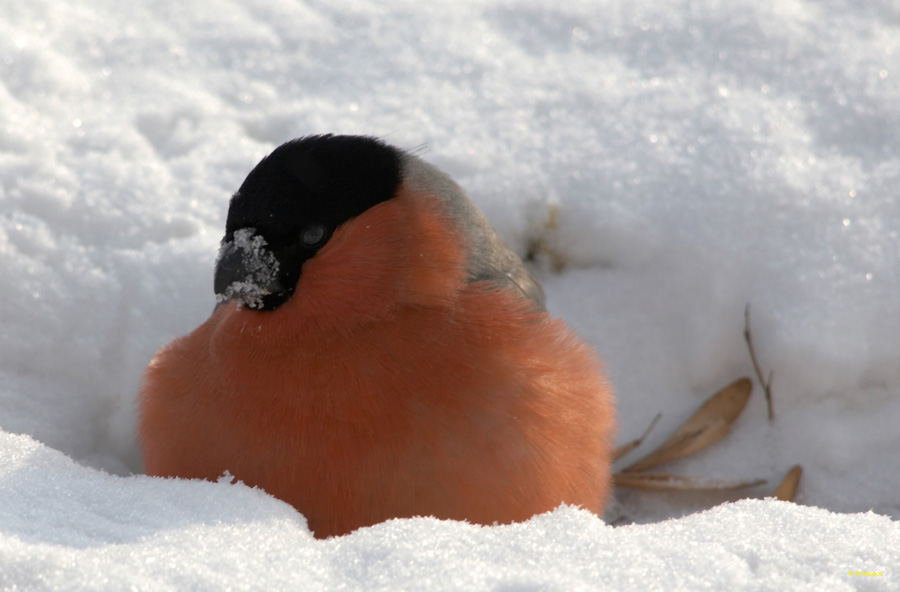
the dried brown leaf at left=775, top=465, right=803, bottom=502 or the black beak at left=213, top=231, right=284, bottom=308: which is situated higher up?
the black beak at left=213, top=231, right=284, bottom=308

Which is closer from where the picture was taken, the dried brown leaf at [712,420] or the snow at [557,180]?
the snow at [557,180]

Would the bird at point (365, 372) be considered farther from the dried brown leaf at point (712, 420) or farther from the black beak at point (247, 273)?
the dried brown leaf at point (712, 420)

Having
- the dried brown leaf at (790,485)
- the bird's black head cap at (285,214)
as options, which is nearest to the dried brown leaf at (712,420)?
the dried brown leaf at (790,485)

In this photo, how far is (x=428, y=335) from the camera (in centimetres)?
207

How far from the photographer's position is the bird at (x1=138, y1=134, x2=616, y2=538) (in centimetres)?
197

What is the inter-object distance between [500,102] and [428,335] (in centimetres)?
159

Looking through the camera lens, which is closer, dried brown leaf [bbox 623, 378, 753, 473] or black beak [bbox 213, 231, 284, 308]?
black beak [bbox 213, 231, 284, 308]

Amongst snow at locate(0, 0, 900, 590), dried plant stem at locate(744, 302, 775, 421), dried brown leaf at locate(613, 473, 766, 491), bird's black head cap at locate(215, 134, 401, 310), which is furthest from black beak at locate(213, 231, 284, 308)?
dried plant stem at locate(744, 302, 775, 421)

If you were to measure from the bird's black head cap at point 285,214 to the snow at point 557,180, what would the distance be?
54 cm

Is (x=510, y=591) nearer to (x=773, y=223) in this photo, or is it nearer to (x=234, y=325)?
(x=234, y=325)

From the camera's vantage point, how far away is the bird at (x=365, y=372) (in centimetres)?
197

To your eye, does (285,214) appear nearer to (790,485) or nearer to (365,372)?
(365,372)

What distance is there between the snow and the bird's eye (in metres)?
0.63

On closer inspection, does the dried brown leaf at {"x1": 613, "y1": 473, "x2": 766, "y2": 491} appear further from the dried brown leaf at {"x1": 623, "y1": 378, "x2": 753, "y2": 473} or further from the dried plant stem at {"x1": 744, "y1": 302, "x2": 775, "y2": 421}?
the dried plant stem at {"x1": 744, "y1": 302, "x2": 775, "y2": 421}
